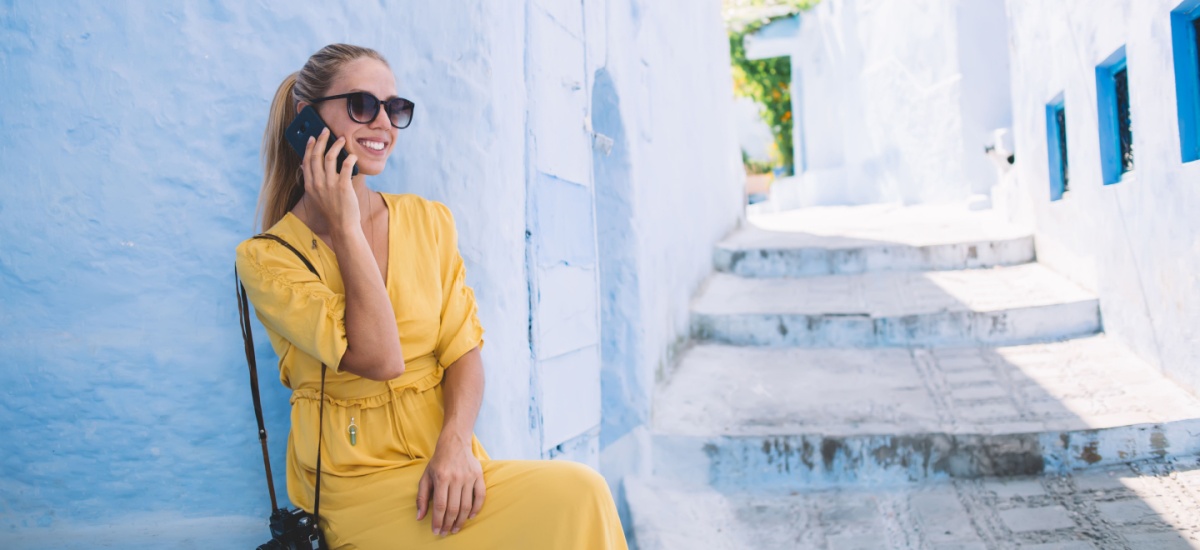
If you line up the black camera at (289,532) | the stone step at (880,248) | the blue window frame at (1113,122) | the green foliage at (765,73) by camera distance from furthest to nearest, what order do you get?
the green foliage at (765,73), the stone step at (880,248), the blue window frame at (1113,122), the black camera at (289,532)

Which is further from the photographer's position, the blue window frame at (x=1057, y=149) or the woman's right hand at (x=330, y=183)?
the blue window frame at (x=1057, y=149)

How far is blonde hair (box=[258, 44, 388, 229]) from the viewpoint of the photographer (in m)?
1.67

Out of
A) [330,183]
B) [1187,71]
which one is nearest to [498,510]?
[330,183]

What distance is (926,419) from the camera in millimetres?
4066

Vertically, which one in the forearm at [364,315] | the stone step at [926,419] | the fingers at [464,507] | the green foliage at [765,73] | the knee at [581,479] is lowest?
the stone step at [926,419]

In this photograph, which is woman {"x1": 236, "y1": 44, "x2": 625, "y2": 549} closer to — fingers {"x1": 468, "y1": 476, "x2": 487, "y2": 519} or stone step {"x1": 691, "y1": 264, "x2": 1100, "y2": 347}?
fingers {"x1": 468, "y1": 476, "x2": 487, "y2": 519}

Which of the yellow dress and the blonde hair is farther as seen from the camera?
the blonde hair

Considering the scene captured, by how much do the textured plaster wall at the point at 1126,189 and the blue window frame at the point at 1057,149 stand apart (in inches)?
2.7

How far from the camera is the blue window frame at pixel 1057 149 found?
6.04 meters

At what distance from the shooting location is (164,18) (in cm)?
204

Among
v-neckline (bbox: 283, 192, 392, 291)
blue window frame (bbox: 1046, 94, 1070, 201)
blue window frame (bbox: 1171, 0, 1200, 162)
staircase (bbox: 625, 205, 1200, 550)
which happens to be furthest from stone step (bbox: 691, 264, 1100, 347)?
v-neckline (bbox: 283, 192, 392, 291)

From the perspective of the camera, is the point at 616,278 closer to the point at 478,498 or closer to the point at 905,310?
the point at 905,310

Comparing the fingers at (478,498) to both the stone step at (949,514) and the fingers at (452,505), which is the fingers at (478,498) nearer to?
the fingers at (452,505)

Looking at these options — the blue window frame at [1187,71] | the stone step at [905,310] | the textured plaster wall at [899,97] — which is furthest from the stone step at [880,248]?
the blue window frame at [1187,71]
